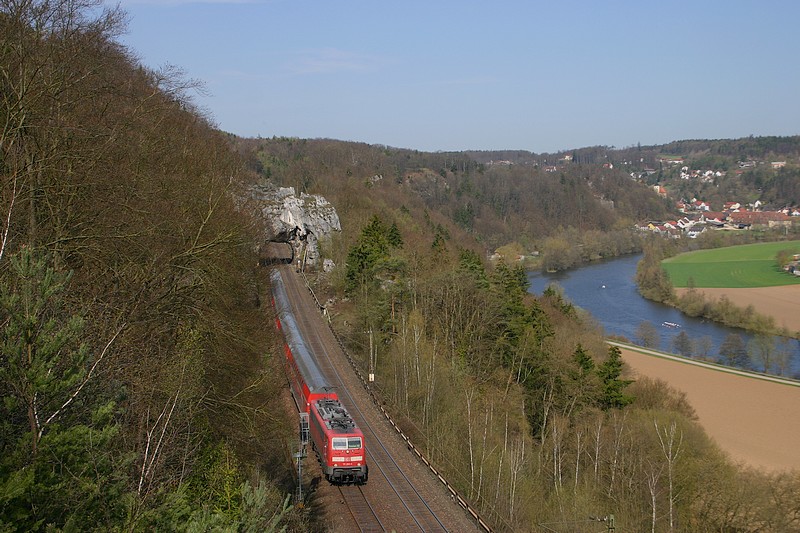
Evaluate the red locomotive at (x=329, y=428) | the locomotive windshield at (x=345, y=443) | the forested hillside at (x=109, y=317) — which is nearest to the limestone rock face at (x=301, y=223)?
the red locomotive at (x=329, y=428)

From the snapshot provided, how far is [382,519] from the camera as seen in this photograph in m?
16.1

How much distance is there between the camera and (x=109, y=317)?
32.5 ft

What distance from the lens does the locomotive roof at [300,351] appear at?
2306 cm

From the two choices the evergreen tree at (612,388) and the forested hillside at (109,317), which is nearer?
the forested hillside at (109,317)

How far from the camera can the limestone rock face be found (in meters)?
53.6

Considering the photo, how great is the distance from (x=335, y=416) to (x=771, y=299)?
6893 centimetres

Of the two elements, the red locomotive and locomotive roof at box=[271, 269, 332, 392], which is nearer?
the red locomotive

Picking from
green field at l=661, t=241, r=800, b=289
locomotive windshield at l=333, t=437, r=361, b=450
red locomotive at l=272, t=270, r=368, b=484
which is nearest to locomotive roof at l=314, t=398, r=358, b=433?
red locomotive at l=272, t=270, r=368, b=484

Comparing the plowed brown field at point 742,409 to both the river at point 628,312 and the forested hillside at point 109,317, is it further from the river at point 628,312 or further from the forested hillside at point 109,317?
the forested hillside at point 109,317

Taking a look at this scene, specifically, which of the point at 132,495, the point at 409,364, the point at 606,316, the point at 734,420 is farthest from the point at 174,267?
the point at 606,316

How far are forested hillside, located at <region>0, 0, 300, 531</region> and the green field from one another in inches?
3000

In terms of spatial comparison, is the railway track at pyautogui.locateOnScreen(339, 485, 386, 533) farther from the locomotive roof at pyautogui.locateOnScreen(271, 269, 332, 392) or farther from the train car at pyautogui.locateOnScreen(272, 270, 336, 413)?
the locomotive roof at pyautogui.locateOnScreen(271, 269, 332, 392)

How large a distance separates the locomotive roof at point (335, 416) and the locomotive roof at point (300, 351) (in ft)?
5.46

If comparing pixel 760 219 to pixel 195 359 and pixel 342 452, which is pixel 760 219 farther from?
pixel 195 359
